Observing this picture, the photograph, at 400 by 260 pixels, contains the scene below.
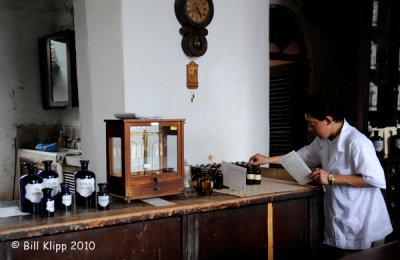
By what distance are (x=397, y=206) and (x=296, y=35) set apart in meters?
2.48

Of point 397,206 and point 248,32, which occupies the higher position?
Answer: point 248,32

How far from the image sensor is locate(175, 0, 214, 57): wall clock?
329 centimetres

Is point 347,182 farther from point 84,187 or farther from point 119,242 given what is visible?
point 84,187

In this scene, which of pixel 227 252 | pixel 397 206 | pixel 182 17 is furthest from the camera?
pixel 397 206

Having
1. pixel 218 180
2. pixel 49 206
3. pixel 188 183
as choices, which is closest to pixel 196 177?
pixel 188 183

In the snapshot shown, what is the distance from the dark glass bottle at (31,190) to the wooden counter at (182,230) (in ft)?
0.32

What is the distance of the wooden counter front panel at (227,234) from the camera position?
2.11 meters

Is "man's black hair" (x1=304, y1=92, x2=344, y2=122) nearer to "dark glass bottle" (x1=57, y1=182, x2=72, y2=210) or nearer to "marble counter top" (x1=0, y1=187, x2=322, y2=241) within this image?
"marble counter top" (x1=0, y1=187, x2=322, y2=241)

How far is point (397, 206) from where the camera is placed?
4148 millimetres

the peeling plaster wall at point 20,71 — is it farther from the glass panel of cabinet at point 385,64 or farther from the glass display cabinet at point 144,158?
the glass panel of cabinet at point 385,64

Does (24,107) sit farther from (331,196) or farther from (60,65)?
(331,196)

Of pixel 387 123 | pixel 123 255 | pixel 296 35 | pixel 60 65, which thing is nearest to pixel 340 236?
pixel 123 255

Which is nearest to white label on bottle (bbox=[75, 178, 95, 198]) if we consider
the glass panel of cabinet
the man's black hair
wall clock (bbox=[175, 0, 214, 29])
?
the man's black hair

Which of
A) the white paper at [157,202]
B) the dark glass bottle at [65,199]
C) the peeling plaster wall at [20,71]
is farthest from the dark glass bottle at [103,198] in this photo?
the peeling plaster wall at [20,71]
